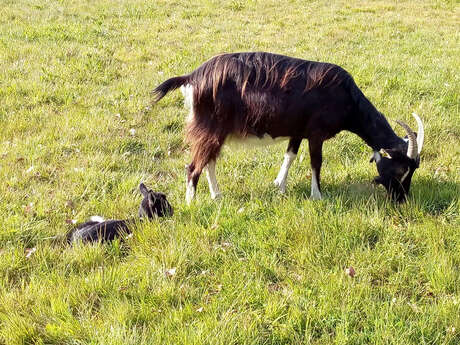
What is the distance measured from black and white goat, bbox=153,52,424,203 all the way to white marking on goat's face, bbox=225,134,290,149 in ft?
0.07

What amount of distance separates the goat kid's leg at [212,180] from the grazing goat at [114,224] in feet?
2.12

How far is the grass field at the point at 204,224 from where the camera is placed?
286cm

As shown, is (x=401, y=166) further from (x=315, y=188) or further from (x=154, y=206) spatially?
(x=154, y=206)

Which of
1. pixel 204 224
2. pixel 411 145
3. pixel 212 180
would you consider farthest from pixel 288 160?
pixel 204 224

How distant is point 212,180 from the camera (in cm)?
482

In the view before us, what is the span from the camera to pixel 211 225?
393 cm

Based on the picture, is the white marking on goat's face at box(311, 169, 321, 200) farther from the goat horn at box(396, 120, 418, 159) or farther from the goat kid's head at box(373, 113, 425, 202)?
the goat horn at box(396, 120, 418, 159)

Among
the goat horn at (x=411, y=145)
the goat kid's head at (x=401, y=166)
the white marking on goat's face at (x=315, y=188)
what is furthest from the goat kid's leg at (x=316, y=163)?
the goat horn at (x=411, y=145)

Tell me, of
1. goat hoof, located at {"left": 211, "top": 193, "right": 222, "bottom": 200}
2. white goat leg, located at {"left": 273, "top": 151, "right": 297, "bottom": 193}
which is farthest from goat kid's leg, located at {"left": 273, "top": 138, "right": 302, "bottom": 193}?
goat hoof, located at {"left": 211, "top": 193, "right": 222, "bottom": 200}

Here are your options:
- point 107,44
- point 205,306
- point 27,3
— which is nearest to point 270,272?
point 205,306

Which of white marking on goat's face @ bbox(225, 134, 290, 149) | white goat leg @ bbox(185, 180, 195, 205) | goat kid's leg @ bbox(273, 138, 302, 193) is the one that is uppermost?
white marking on goat's face @ bbox(225, 134, 290, 149)

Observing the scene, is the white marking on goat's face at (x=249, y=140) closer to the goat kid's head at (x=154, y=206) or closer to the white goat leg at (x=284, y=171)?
the white goat leg at (x=284, y=171)

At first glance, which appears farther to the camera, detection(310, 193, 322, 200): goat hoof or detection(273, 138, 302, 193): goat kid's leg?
detection(273, 138, 302, 193): goat kid's leg

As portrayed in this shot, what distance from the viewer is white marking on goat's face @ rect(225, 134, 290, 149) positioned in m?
4.73
